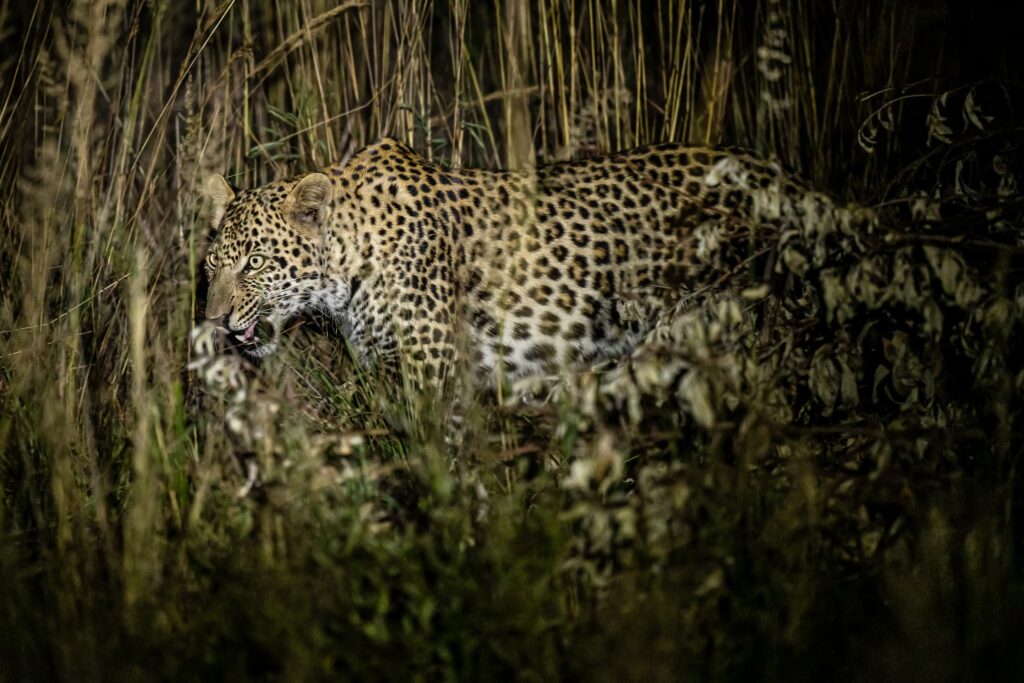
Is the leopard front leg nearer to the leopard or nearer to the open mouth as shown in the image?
the leopard

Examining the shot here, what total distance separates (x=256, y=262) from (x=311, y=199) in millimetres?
353

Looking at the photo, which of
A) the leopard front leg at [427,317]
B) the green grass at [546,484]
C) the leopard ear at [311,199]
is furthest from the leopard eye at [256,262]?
the leopard front leg at [427,317]

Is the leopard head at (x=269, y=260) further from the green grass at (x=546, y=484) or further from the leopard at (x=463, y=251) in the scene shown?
the green grass at (x=546, y=484)

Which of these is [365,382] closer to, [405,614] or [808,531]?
[405,614]

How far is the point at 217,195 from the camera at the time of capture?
16.4 ft

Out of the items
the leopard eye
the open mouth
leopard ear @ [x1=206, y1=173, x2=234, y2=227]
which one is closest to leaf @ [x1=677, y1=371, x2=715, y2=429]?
the open mouth

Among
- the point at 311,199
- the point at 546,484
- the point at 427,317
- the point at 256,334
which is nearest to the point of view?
the point at 546,484

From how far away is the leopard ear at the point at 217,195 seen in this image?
193 inches

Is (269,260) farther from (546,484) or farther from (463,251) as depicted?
(546,484)

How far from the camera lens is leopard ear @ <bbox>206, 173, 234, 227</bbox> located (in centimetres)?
491

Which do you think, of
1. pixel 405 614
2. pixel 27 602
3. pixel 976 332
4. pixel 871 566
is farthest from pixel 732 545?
pixel 27 602

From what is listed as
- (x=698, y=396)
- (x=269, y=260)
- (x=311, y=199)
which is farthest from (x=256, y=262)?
(x=698, y=396)

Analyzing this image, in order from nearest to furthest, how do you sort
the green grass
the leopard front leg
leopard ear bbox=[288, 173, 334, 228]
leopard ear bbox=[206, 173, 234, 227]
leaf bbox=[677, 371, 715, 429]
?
the green grass
leaf bbox=[677, 371, 715, 429]
the leopard front leg
leopard ear bbox=[288, 173, 334, 228]
leopard ear bbox=[206, 173, 234, 227]

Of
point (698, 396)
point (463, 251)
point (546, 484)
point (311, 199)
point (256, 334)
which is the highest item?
point (311, 199)
